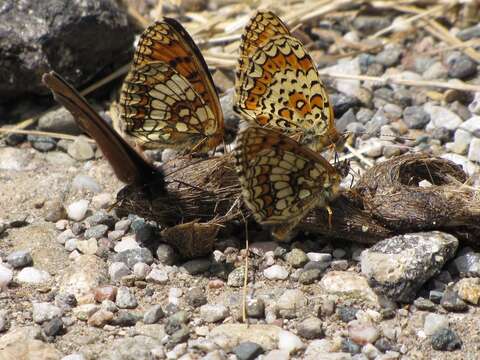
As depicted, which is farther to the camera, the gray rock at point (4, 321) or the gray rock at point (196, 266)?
the gray rock at point (196, 266)

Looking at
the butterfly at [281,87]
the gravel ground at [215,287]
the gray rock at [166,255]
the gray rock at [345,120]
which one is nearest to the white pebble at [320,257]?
the gravel ground at [215,287]

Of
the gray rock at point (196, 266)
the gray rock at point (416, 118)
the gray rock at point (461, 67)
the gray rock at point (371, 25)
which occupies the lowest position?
the gray rock at point (196, 266)

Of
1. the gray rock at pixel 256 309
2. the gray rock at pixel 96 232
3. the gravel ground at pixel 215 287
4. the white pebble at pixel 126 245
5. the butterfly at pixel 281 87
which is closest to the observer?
→ the gravel ground at pixel 215 287

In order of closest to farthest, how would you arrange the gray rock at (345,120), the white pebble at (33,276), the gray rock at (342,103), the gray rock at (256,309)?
1. the gray rock at (256,309)
2. the white pebble at (33,276)
3. the gray rock at (345,120)
4. the gray rock at (342,103)

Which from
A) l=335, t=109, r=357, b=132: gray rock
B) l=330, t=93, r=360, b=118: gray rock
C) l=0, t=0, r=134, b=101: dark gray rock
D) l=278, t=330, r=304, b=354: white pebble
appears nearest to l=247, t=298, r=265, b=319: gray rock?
l=278, t=330, r=304, b=354: white pebble

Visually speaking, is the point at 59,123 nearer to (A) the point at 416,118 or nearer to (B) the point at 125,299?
(B) the point at 125,299

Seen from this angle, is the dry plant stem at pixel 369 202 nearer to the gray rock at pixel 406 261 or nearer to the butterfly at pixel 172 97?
the gray rock at pixel 406 261

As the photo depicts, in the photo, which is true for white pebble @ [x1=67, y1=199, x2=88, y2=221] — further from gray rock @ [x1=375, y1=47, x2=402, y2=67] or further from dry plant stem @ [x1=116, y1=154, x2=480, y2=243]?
gray rock @ [x1=375, y1=47, x2=402, y2=67]
